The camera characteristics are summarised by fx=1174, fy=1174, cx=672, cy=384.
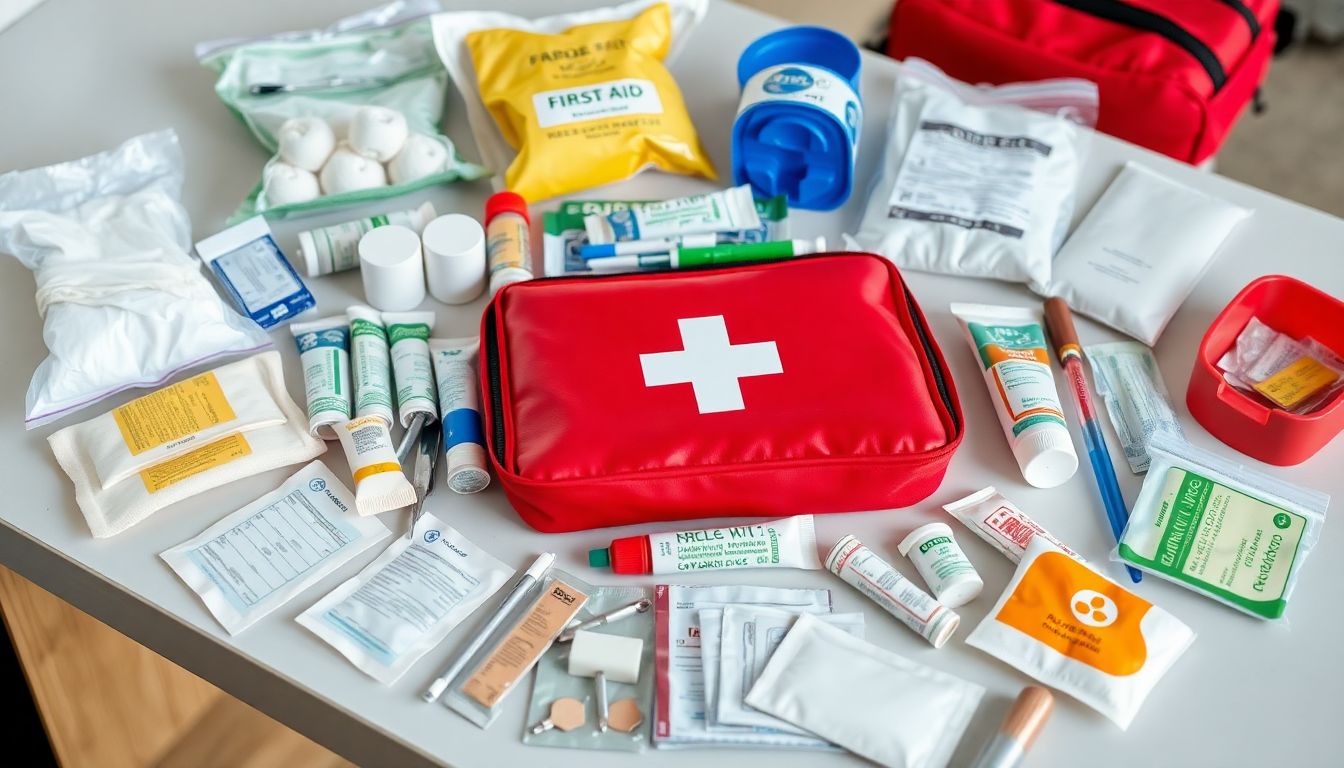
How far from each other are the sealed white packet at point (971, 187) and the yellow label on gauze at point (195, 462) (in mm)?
516

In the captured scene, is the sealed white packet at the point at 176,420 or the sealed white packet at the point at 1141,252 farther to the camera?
the sealed white packet at the point at 1141,252

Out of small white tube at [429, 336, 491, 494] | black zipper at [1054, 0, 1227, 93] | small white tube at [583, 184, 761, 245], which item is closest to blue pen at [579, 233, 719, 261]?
small white tube at [583, 184, 761, 245]

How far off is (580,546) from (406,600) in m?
0.12

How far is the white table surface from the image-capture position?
721 millimetres

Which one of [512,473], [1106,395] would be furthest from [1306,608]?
[512,473]

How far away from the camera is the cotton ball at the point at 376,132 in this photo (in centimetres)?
99

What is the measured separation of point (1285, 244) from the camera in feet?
3.35

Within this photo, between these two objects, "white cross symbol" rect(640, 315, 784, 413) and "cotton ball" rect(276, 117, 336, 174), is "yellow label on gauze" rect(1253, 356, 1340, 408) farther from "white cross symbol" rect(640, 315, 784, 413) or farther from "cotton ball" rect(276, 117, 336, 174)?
"cotton ball" rect(276, 117, 336, 174)

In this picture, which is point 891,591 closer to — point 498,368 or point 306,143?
point 498,368

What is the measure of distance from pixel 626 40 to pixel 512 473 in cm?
48

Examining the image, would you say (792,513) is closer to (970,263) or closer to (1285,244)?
(970,263)

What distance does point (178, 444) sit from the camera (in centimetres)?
82

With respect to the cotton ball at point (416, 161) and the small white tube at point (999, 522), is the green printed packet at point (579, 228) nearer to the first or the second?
the cotton ball at point (416, 161)

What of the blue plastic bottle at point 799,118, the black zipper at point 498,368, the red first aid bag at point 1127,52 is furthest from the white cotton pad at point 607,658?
the red first aid bag at point 1127,52
